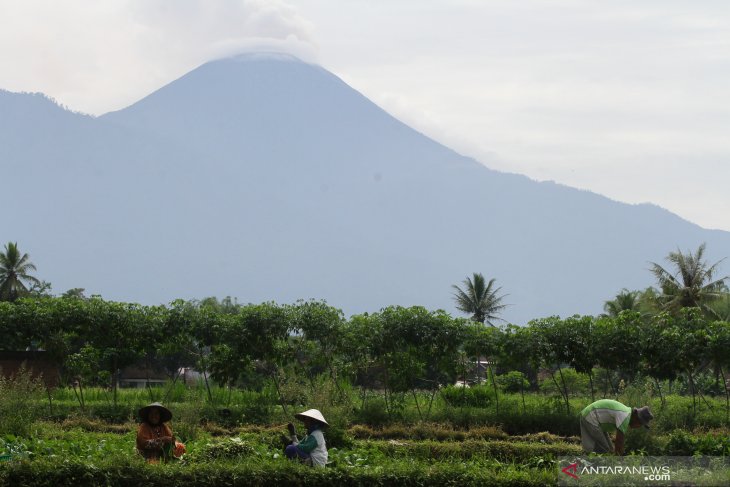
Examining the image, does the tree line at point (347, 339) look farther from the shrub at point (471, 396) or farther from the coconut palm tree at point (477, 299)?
the coconut palm tree at point (477, 299)

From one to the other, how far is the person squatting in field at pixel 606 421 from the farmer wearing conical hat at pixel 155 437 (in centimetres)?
485

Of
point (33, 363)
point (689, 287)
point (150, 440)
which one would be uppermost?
point (689, 287)

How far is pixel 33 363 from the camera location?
78.7ft

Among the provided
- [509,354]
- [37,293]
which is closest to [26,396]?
[509,354]

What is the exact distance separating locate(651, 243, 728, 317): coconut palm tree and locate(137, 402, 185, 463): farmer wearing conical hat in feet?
112

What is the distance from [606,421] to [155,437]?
5.27 m

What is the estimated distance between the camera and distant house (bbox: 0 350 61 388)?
23438mm

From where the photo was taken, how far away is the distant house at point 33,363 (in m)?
23.4

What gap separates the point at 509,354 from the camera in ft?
72.4

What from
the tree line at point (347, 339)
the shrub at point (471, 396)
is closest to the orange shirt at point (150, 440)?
the tree line at point (347, 339)

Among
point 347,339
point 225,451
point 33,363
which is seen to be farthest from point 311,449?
point 33,363

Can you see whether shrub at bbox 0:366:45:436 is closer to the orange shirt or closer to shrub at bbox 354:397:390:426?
the orange shirt

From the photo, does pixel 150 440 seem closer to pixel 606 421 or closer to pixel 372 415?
pixel 606 421

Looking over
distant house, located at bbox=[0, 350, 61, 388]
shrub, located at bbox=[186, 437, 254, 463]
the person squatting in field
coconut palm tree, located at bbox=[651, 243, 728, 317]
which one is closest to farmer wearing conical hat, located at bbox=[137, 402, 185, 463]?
shrub, located at bbox=[186, 437, 254, 463]
